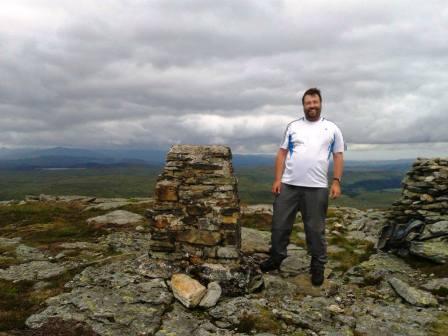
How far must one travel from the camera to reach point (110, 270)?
13.0 meters

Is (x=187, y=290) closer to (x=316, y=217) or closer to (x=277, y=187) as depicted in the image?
(x=277, y=187)

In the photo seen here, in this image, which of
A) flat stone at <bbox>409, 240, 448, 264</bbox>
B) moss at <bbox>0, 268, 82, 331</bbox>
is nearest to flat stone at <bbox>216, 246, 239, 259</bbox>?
moss at <bbox>0, 268, 82, 331</bbox>

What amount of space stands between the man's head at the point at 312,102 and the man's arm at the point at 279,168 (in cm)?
149

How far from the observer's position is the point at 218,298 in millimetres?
11312

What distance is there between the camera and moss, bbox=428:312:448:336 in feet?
34.4

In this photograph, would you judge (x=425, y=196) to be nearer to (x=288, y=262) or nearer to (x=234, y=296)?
(x=288, y=262)

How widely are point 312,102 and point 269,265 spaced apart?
6.00 meters

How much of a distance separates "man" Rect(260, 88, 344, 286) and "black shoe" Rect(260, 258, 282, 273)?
50.1 inches

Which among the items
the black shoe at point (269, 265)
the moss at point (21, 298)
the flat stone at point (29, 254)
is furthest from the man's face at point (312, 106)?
the flat stone at point (29, 254)

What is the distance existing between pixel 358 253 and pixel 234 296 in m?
10.2

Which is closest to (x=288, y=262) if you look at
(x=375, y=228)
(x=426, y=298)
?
(x=426, y=298)

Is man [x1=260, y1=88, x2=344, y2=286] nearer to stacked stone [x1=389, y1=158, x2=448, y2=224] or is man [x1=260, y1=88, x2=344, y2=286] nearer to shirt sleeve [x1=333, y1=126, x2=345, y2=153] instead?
shirt sleeve [x1=333, y1=126, x2=345, y2=153]

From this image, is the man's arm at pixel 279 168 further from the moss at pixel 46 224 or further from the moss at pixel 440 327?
the moss at pixel 46 224

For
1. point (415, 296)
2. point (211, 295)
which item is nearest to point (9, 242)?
point (211, 295)
